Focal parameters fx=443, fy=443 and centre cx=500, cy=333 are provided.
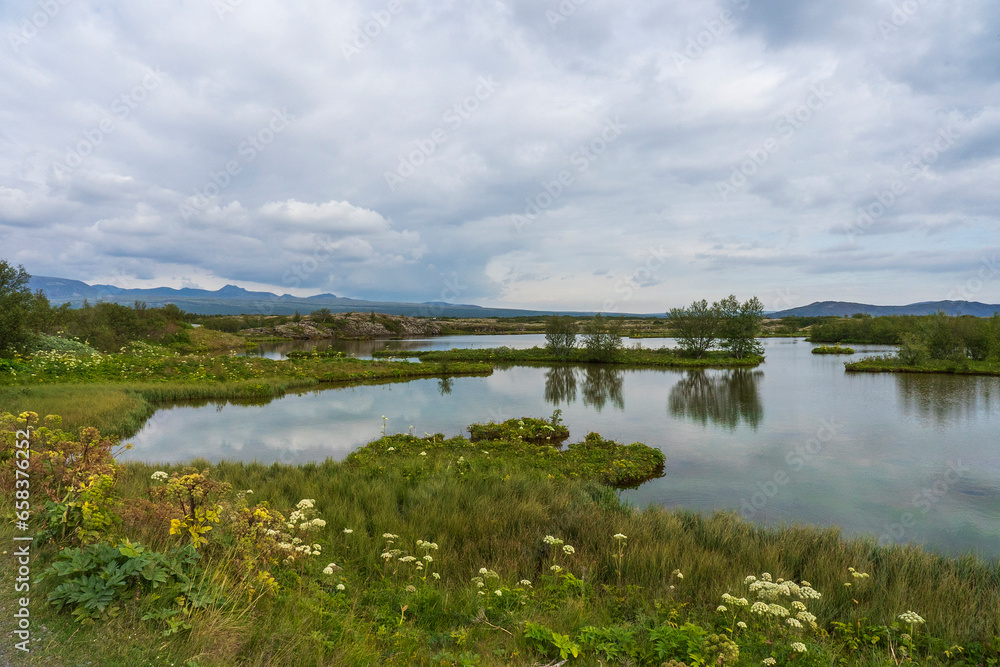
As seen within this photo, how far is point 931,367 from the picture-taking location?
115ft

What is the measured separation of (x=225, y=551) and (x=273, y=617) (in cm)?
92

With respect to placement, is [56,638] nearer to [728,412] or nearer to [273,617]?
[273,617]

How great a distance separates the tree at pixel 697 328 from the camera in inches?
1909

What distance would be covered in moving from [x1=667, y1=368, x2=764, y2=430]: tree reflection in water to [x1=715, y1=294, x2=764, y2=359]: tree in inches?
471

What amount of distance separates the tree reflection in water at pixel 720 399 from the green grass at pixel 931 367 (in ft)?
28.4

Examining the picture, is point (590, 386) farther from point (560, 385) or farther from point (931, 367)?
point (931, 367)

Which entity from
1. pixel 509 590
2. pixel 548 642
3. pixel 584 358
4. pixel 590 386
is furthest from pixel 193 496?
pixel 584 358

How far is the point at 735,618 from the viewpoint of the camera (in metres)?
4.93

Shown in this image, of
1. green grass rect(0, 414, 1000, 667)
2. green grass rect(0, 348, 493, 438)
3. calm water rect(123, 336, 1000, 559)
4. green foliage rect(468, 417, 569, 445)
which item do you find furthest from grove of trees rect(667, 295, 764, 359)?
green grass rect(0, 414, 1000, 667)

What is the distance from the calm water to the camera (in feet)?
34.0

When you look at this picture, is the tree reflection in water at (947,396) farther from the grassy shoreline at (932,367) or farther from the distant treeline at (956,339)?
the distant treeline at (956,339)

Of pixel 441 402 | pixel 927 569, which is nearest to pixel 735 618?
pixel 927 569

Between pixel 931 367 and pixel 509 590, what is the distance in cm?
4519

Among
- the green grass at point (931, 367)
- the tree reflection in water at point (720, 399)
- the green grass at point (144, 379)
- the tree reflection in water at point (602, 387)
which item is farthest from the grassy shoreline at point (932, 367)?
the green grass at point (144, 379)
